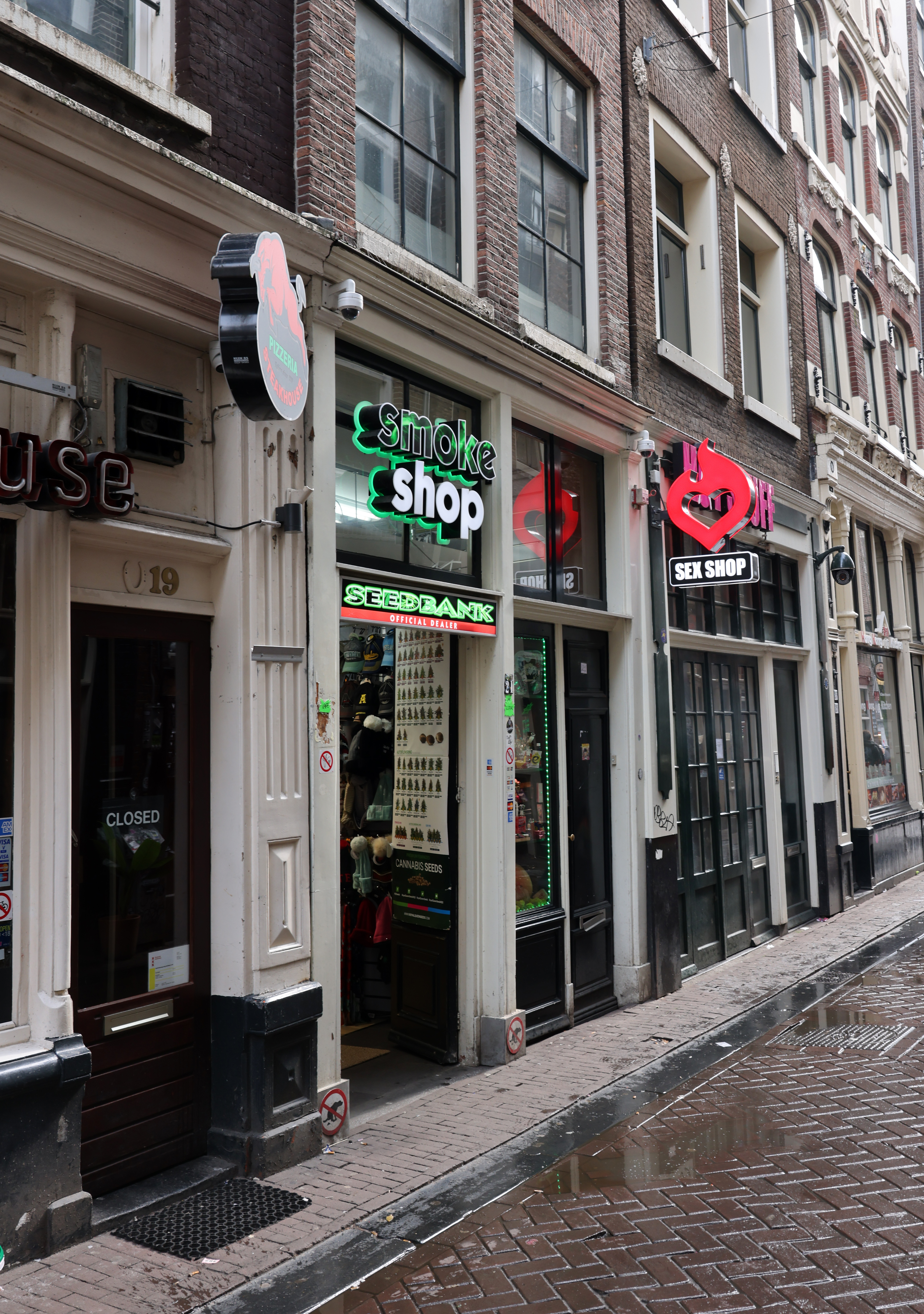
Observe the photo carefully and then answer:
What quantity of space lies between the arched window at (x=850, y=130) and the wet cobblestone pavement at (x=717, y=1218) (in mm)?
14855

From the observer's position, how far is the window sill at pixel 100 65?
451 centimetres

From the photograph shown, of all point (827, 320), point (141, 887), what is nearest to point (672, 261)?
point (827, 320)

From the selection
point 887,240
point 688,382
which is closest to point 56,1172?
point 688,382

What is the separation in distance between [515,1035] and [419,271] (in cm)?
517

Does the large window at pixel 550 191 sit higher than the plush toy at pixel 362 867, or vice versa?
the large window at pixel 550 191

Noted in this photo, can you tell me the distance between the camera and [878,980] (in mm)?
9453

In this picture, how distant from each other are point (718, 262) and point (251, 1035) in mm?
9437

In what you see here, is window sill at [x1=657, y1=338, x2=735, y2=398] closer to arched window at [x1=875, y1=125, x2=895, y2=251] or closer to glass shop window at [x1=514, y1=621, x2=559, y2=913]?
glass shop window at [x1=514, y1=621, x2=559, y2=913]

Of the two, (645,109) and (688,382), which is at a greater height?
(645,109)

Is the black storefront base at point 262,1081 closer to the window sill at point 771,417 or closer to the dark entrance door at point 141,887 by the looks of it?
the dark entrance door at point 141,887

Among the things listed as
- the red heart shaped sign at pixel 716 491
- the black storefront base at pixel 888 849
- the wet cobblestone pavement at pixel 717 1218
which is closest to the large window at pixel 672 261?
the red heart shaped sign at pixel 716 491

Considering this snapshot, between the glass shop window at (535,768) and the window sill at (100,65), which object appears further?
the glass shop window at (535,768)

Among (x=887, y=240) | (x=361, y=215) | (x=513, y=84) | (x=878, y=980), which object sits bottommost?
(x=878, y=980)

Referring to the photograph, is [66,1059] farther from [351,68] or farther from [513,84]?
[513,84]
